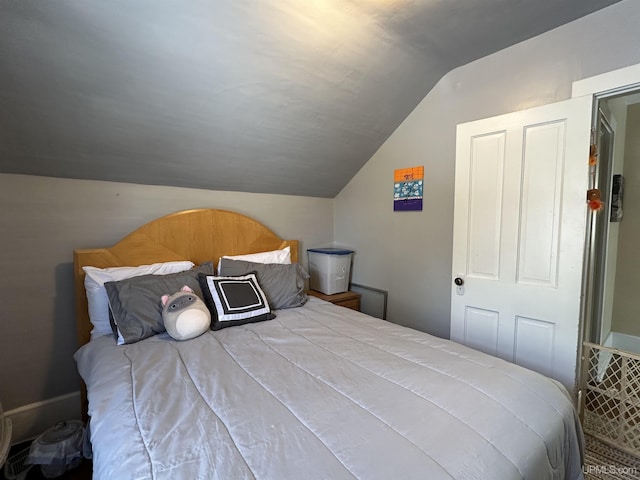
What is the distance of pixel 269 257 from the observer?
2.57 m

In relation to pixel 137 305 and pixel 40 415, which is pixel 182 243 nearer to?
pixel 137 305

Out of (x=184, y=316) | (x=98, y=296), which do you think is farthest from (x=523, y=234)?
(x=98, y=296)

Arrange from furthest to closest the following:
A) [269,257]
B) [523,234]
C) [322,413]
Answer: [269,257]
[523,234]
[322,413]

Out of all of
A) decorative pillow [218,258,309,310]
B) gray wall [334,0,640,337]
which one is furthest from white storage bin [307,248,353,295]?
decorative pillow [218,258,309,310]

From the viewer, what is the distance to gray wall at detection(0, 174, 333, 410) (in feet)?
5.85

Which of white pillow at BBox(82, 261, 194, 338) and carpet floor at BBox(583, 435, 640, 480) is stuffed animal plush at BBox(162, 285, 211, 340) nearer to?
white pillow at BBox(82, 261, 194, 338)

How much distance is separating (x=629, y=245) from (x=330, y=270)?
3.00m

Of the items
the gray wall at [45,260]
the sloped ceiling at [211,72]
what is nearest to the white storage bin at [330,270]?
the sloped ceiling at [211,72]

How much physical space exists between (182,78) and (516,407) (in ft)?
7.00

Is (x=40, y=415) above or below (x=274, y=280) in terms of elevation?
below

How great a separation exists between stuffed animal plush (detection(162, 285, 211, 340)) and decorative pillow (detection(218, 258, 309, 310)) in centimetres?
48

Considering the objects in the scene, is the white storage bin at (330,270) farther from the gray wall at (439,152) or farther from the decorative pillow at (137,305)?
the decorative pillow at (137,305)

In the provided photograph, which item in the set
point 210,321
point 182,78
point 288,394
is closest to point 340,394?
point 288,394

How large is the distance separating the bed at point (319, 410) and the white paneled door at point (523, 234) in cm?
60
